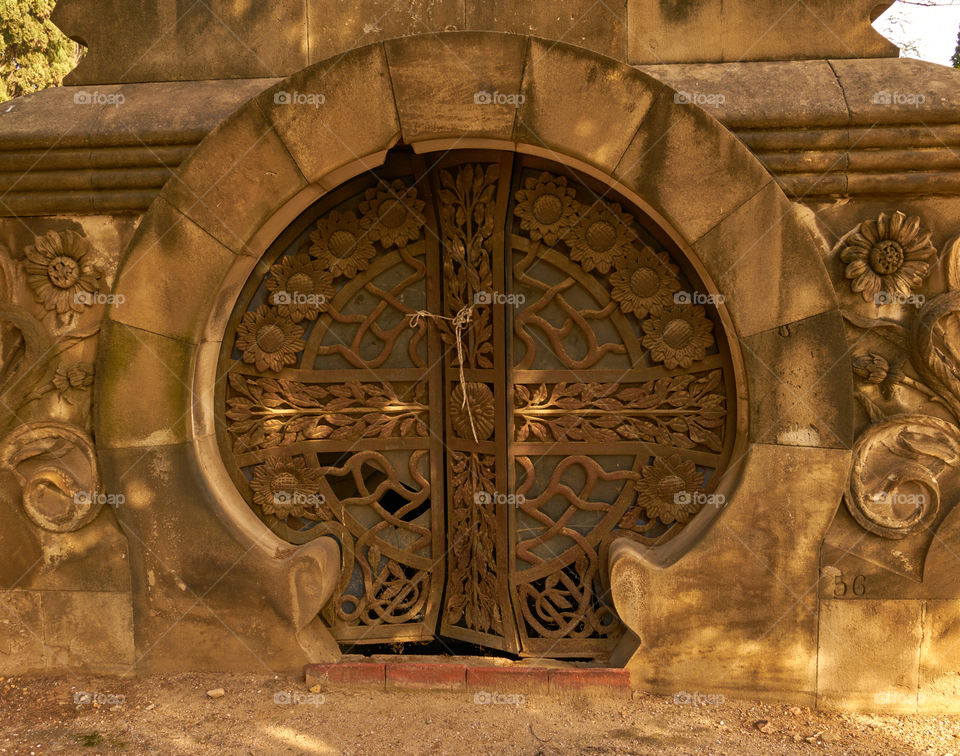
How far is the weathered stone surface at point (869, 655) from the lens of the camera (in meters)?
3.85

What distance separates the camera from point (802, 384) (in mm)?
3758

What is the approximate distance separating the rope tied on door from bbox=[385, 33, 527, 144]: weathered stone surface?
100cm

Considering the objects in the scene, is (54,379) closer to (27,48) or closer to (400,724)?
(400,724)

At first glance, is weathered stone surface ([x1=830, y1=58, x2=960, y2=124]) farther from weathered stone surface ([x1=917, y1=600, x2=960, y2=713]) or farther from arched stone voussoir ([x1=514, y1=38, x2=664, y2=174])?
weathered stone surface ([x1=917, y1=600, x2=960, y2=713])

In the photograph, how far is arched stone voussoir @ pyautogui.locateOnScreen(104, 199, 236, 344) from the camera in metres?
3.98

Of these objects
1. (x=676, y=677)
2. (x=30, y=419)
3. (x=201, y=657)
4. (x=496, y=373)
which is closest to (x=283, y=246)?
(x=496, y=373)

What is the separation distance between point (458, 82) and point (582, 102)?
0.64m

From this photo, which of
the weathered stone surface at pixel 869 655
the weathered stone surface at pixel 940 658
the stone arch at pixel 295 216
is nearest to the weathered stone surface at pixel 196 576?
the stone arch at pixel 295 216

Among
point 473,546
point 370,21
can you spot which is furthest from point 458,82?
point 473,546

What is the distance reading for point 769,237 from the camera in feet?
12.2

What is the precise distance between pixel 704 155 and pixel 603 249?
2.43ft

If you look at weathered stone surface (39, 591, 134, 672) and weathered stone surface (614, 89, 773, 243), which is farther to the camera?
weathered stone surface (39, 591, 134, 672)

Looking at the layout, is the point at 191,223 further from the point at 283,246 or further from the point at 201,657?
the point at 201,657

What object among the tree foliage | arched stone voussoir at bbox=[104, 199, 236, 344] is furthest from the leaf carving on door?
the tree foliage
